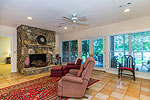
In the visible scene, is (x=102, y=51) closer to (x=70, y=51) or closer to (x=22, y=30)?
(x=70, y=51)

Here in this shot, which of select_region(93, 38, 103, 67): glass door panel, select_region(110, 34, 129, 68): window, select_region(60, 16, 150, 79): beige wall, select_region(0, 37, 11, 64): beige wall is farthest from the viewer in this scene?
select_region(0, 37, 11, 64): beige wall

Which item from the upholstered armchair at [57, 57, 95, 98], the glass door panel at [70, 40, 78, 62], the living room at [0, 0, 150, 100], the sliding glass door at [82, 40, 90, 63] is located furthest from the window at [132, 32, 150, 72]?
the glass door panel at [70, 40, 78, 62]

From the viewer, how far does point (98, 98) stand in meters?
2.05

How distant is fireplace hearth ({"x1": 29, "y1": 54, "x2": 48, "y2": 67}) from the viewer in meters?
4.57

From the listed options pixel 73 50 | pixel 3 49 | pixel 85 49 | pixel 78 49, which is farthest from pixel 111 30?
pixel 3 49

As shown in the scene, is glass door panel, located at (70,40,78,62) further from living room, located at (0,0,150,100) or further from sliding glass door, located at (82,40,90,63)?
sliding glass door, located at (82,40,90,63)

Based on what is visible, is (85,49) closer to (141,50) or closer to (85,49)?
(85,49)

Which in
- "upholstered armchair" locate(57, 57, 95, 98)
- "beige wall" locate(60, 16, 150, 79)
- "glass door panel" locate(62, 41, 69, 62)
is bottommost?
"upholstered armchair" locate(57, 57, 95, 98)

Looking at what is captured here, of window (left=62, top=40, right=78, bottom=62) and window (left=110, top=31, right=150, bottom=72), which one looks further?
window (left=62, top=40, right=78, bottom=62)

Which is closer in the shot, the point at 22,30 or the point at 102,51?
the point at 22,30

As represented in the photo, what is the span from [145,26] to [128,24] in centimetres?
65

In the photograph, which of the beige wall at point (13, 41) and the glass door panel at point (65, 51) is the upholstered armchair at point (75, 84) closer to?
the beige wall at point (13, 41)

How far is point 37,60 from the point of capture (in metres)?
4.96

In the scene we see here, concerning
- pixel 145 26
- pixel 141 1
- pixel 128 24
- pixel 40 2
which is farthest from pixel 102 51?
pixel 40 2
